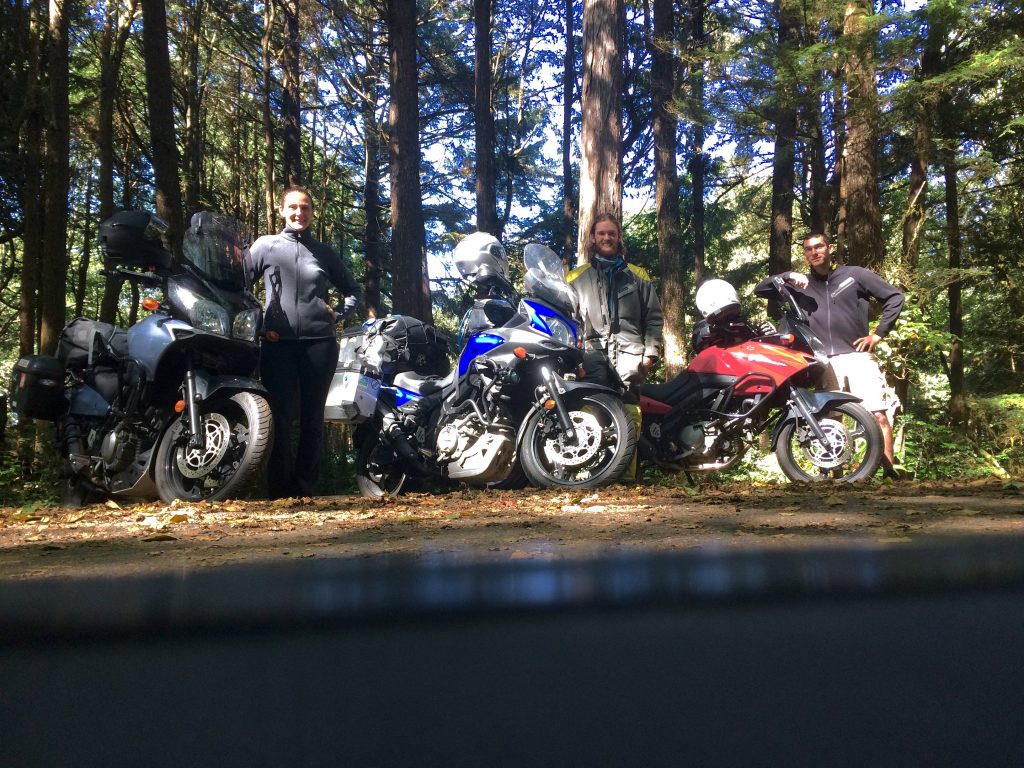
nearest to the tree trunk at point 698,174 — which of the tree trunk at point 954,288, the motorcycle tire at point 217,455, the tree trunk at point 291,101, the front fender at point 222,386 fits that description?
the tree trunk at point 954,288

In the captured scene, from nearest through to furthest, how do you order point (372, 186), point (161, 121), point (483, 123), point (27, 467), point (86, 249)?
point (161, 121)
point (27, 467)
point (86, 249)
point (483, 123)
point (372, 186)

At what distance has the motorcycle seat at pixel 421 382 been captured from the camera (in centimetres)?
648

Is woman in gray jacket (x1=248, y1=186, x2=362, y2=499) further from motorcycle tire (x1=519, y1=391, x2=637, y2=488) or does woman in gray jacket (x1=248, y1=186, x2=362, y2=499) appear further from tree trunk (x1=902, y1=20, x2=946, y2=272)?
tree trunk (x1=902, y1=20, x2=946, y2=272)

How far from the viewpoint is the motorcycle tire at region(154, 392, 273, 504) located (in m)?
4.91

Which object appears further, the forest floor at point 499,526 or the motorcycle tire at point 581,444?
the motorcycle tire at point 581,444

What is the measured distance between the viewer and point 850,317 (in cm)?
666

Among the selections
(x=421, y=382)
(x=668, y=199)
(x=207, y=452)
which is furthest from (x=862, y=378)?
(x=668, y=199)

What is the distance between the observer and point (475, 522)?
3.36 metres

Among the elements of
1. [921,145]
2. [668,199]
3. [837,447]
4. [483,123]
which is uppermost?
[483,123]

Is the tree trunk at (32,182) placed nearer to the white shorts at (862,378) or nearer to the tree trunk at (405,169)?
the tree trunk at (405,169)

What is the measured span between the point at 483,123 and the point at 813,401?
15.7 metres

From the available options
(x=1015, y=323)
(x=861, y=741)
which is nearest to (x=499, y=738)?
(x=861, y=741)

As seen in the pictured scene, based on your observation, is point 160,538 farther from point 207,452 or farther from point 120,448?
point 120,448

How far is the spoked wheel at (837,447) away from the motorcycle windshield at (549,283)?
166 cm
